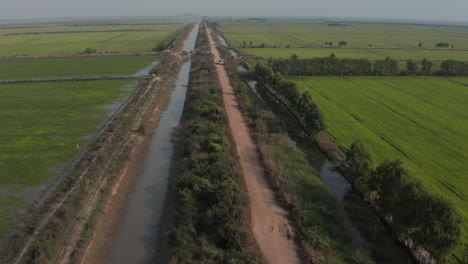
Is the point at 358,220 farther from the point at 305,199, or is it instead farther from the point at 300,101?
the point at 300,101

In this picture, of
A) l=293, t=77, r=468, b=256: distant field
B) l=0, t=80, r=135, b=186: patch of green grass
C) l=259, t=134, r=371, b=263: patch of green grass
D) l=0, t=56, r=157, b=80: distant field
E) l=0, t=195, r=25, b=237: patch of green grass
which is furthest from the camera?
l=0, t=56, r=157, b=80: distant field

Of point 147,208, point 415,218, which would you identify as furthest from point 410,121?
point 147,208

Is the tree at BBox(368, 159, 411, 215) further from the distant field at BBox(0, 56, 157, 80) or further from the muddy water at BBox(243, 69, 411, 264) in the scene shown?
the distant field at BBox(0, 56, 157, 80)

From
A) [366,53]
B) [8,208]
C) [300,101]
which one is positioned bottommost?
[8,208]

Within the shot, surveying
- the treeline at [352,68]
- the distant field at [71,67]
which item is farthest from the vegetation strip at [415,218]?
the distant field at [71,67]

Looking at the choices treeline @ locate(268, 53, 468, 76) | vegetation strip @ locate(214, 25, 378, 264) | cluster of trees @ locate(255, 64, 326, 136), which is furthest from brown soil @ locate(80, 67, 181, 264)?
treeline @ locate(268, 53, 468, 76)

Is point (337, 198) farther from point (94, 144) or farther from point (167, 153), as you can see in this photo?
point (94, 144)
